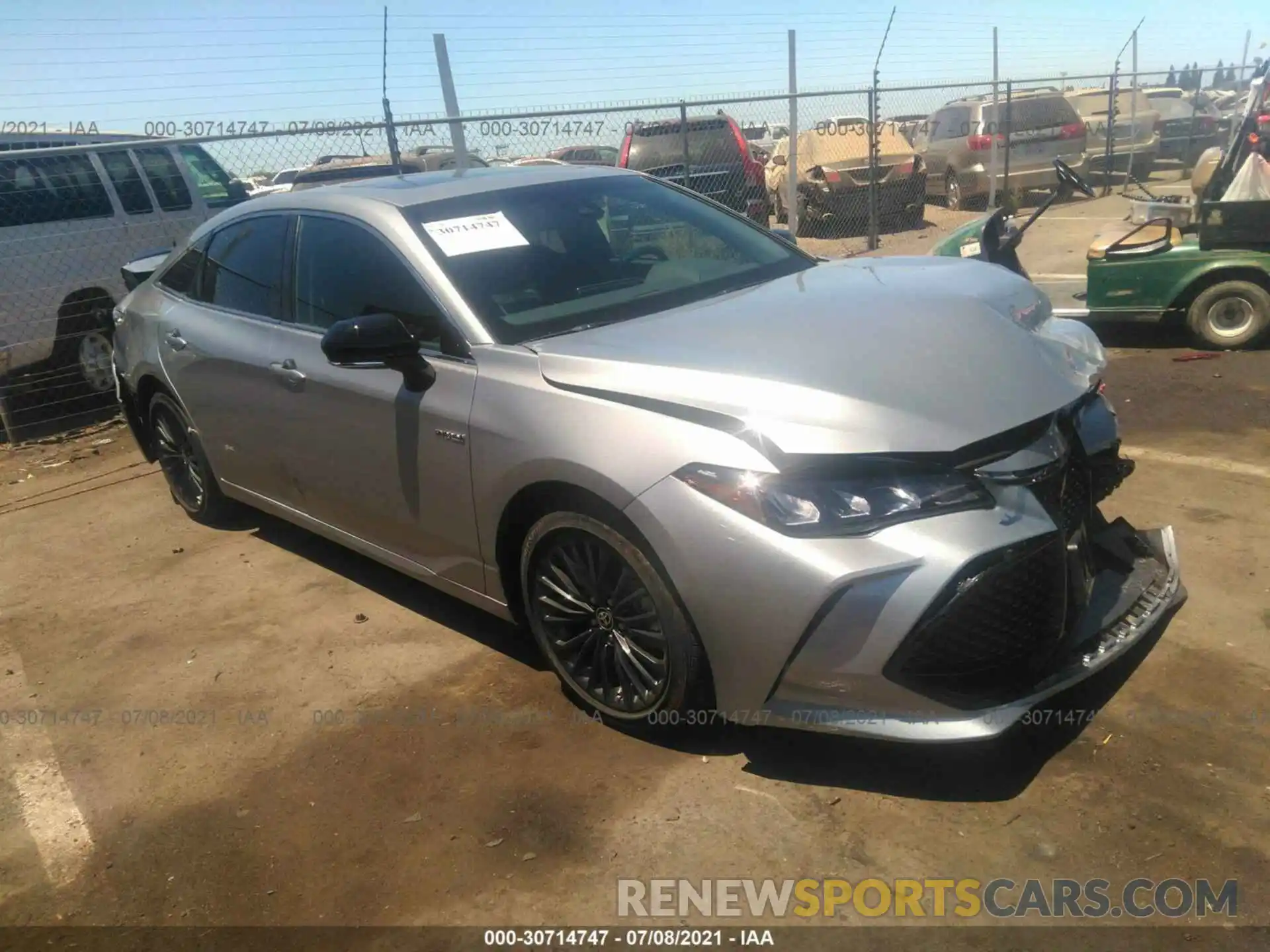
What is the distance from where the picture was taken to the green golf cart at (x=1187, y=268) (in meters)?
6.49

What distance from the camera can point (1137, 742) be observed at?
114 inches

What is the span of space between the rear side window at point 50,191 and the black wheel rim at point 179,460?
3205 mm

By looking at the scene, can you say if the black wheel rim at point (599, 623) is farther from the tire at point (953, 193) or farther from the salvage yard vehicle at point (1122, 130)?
the salvage yard vehicle at point (1122, 130)

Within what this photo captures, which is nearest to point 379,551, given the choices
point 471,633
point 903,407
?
point 471,633

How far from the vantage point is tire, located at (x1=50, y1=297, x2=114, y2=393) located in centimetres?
769

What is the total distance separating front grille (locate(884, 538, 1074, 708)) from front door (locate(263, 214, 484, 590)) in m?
1.53

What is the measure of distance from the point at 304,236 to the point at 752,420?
7.68 feet

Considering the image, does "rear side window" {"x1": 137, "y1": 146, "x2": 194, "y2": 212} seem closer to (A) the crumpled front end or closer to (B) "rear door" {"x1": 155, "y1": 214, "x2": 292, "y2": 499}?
(B) "rear door" {"x1": 155, "y1": 214, "x2": 292, "y2": 499}

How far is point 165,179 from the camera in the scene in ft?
27.4

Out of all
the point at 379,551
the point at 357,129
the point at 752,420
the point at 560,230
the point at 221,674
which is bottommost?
the point at 221,674

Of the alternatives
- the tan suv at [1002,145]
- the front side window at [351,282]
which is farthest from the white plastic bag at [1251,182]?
the tan suv at [1002,145]

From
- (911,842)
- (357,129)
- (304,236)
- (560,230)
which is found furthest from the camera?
(357,129)

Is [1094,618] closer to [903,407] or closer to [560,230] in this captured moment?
[903,407]
